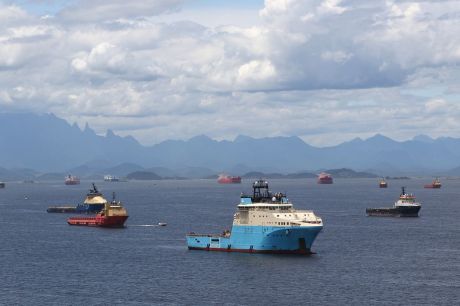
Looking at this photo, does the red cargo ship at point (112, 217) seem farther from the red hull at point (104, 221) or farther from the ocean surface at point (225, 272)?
the ocean surface at point (225, 272)

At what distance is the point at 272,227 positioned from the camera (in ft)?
394

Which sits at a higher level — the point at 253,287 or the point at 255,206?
the point at 255,206

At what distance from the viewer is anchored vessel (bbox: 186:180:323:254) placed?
120m

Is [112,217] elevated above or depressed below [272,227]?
below

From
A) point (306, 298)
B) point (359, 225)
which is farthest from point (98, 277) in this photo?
point (359, 225)

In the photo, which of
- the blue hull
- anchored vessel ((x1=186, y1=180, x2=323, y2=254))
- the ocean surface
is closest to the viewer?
the ocean surface

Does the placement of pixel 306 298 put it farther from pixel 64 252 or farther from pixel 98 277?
pixel 64 252

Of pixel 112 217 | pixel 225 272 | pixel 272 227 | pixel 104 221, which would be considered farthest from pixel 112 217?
pixel 225 272

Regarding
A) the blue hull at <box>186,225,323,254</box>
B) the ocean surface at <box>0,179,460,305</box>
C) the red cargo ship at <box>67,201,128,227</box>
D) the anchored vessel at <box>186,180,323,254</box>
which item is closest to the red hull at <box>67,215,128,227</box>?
the red cargo ship at <box>67,201,128,227</box>

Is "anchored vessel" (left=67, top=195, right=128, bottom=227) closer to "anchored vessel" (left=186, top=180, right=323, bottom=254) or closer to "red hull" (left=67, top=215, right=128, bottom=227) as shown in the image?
"red hull" (left=67, top=215, right=128, bottom=227)

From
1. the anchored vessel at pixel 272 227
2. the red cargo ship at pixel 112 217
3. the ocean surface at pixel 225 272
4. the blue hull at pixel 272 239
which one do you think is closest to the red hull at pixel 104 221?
the red cargo ship at pixel 112 217

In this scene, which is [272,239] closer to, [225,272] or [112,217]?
[225,272]

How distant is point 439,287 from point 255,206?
107 ft

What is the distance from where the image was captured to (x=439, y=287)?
99188mm
